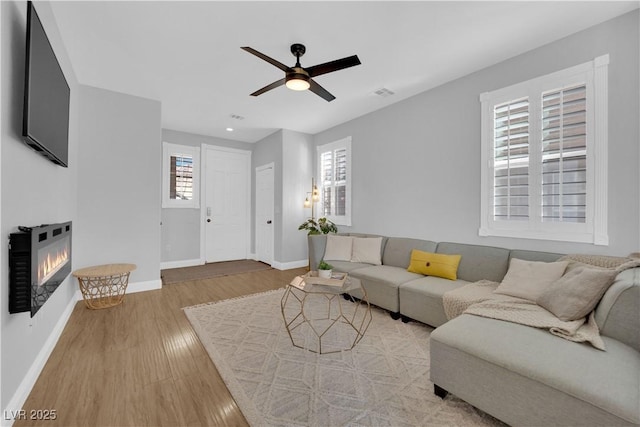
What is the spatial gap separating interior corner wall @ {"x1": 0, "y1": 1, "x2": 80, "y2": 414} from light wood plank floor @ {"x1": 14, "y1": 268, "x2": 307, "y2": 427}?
17 centimetres

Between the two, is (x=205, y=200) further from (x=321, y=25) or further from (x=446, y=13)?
(x=446, y=13)

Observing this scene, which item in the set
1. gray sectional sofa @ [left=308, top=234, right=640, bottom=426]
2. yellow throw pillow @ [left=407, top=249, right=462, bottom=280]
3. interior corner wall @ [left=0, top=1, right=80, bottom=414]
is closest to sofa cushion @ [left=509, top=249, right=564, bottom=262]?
yellow throw pillow @ [left=407, top=249, right=462, bottom=280]

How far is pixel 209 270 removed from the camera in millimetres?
5242

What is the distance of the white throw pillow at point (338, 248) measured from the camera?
4039mm

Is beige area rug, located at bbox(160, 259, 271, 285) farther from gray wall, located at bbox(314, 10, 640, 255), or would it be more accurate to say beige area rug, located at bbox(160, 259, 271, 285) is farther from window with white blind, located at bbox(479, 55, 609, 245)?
window with white blind, located at bbox(479, 55, 609, 245)

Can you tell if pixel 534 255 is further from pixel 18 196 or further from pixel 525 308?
pixel 18 196

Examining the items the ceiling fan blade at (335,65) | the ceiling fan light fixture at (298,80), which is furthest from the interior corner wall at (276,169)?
the ceiling fan blade at (335,65)

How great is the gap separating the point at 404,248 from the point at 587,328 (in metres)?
2.04

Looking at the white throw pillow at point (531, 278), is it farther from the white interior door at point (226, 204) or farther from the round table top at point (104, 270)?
the white interior door at point (226, 204)

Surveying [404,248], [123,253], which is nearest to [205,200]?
[123,253]

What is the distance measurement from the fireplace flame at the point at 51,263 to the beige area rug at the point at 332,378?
1.24m

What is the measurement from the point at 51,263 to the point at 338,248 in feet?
10.1

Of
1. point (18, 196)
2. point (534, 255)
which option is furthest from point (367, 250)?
point (18, 196)

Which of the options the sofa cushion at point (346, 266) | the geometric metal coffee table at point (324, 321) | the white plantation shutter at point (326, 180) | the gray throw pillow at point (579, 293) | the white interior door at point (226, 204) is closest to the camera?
the gray throw pillow at point (579, 293)
